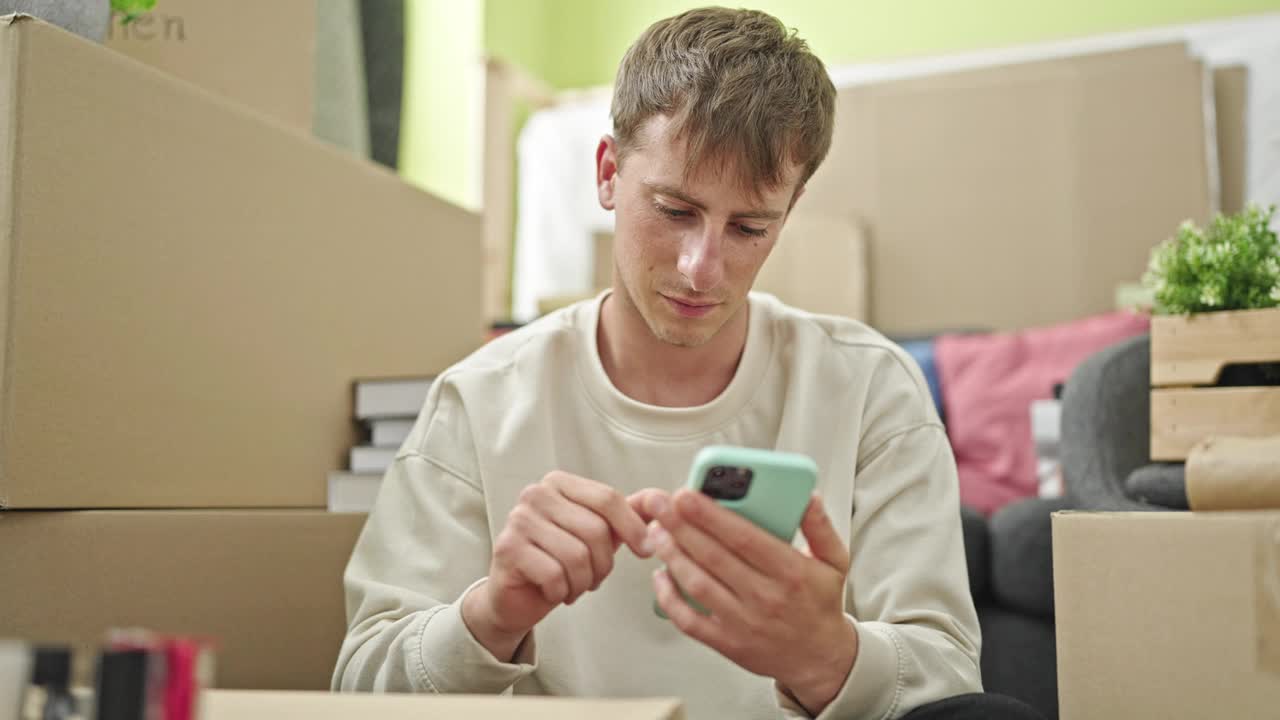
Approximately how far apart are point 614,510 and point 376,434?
0.69 m

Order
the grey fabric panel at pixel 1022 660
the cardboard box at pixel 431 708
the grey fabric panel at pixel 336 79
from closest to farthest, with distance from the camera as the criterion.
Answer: the cardboard box at pixel 431 708 < the grey fabric panel at pixel 1022 660 < the grey fabric panel at pixel 336 79

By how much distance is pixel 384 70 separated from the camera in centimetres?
246

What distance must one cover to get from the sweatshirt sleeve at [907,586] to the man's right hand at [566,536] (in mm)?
172

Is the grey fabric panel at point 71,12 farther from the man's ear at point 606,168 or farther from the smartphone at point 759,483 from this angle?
the smartphone at point 759,483

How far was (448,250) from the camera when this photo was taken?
4.93 feet

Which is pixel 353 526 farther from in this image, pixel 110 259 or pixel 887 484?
pixel 887 484

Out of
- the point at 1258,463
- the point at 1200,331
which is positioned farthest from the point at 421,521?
the point at 1200,331

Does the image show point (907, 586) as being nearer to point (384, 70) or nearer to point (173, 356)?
point (173, 356)

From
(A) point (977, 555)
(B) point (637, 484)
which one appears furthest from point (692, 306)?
(A) point (977, 555)

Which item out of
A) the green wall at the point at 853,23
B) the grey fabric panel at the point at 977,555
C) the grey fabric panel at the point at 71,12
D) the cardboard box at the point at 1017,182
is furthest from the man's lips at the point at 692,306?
the green wall at the point at 853,23

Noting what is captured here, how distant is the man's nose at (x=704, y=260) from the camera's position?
0.85 m

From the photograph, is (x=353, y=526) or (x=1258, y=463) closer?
(x=1258, y=463)

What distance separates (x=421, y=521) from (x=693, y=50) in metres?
0.45

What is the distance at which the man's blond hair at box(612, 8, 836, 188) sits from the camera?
86 centimetres
